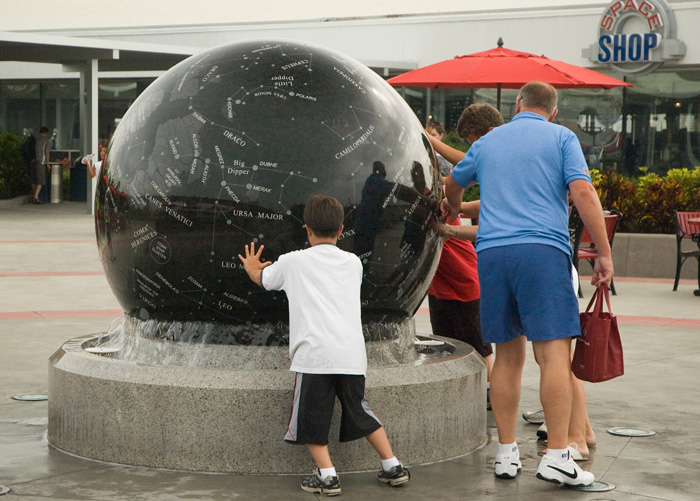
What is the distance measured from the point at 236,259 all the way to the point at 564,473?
1.82 m

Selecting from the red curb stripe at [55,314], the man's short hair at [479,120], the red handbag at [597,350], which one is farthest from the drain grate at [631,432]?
the red curb stripe at [55,314]

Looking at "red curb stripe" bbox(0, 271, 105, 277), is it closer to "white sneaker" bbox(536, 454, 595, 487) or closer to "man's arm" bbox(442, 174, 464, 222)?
"man's arm" bbox(442, 174, 464, 222)

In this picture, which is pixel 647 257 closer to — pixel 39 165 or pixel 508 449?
pixel 508 449

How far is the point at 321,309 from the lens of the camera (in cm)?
445

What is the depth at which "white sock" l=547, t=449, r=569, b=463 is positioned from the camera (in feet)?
15.1

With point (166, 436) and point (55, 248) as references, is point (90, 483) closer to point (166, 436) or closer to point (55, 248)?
point (166, 436)

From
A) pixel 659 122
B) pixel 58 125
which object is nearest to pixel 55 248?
pixel 659 122

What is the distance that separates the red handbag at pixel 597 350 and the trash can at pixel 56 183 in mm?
23846

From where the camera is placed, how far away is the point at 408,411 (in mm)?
4871

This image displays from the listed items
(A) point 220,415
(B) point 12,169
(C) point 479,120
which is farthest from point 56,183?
(A) point 220,415

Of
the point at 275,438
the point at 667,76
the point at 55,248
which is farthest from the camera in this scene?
the point at 667,76

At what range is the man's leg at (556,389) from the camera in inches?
184

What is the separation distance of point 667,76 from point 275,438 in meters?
20.3

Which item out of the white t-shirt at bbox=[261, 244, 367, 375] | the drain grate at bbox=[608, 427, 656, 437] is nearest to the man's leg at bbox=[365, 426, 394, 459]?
the white t-shirt at bbox=[261, 244, 367, 375]
